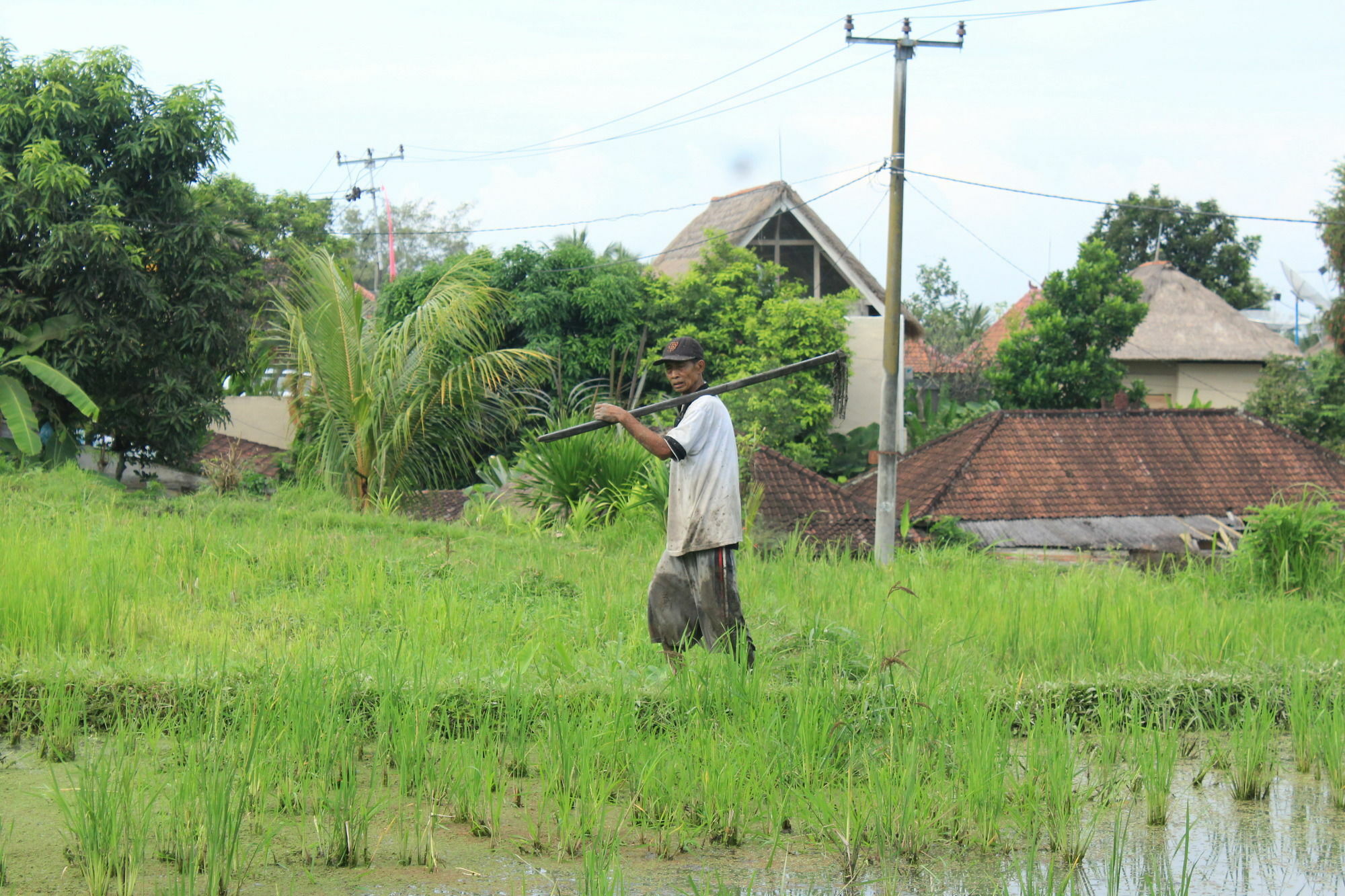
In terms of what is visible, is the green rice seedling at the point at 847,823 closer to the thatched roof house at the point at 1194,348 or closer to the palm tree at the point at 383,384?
the palm tree at the point at 383,384

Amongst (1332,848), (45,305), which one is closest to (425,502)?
(45,305)

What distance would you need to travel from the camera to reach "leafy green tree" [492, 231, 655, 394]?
15922 millimetres

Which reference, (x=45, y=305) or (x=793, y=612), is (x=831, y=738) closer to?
(x=793, y=612)

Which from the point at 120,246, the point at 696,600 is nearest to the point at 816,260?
the point at 120,246

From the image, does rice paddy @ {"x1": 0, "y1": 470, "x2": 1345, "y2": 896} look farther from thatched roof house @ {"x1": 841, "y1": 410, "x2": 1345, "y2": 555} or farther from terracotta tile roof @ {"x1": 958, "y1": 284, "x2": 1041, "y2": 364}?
terracotta tile roof @ {"x1": 958, "y1": 284, "x2": 1041, "y2": 364}

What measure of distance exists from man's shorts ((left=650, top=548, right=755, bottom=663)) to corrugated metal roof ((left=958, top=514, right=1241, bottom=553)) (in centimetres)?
725

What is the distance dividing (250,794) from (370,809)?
0.41 meters

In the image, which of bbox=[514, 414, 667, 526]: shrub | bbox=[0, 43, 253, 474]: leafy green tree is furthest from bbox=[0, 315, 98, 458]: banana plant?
bbox=[514, 414, 667, 526]: shrub

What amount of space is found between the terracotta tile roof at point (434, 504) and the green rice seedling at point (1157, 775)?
893 cm

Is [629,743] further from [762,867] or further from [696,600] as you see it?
[696,600]

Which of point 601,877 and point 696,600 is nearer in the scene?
point 601,877

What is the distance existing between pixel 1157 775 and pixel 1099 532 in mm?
9022

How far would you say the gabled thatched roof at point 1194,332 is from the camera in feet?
85.1

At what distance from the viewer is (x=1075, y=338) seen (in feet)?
65.0
